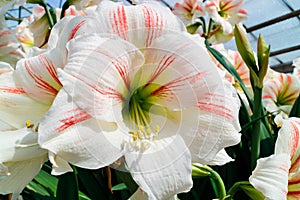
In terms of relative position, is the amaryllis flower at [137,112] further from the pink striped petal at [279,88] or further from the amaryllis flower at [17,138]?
the pink striped petal at [279,88]

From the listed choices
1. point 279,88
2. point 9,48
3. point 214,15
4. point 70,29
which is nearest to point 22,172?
point 70,29

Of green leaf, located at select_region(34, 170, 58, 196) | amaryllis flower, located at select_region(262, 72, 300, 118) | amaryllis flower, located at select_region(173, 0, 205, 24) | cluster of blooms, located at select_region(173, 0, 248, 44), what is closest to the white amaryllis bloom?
green leaf, located at select_region(34, 170, 58, 196)

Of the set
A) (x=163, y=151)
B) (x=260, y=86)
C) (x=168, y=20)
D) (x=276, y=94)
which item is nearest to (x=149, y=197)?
(x=163, y=151)

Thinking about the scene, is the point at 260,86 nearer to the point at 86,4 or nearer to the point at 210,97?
the point at 210,97

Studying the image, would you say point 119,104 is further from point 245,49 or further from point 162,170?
point 245,49

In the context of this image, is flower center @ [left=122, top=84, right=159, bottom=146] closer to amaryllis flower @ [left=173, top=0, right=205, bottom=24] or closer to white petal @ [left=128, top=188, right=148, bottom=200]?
white petal @ [left=128, top=188, right=148, bottom=200]

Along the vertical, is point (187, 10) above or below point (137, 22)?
below
